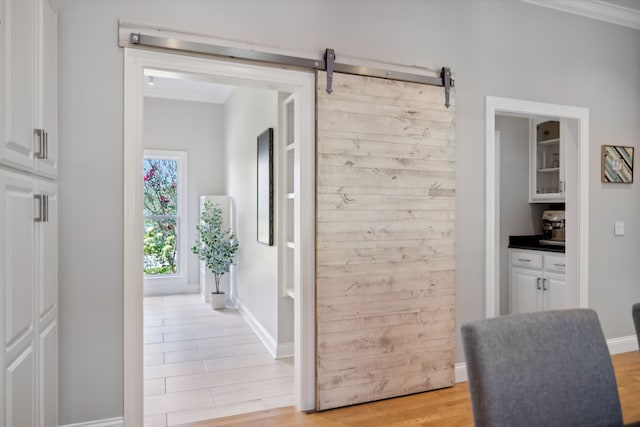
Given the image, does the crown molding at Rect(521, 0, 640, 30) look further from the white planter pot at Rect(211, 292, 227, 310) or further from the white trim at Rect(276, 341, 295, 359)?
the white planter pot at Rect(211, 292, 227, 310)

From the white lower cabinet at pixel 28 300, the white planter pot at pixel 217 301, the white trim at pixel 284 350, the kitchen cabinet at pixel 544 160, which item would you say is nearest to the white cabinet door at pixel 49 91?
the white lower cabinet at pixel 28 300

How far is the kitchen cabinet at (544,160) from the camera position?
4.40 m

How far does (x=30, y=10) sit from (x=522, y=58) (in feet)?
10.4

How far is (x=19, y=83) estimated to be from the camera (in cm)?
153

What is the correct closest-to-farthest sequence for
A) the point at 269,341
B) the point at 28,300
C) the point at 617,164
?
the point at 28,300, the point at 617,164, the point at 269,341

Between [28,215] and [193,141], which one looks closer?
[28,215]

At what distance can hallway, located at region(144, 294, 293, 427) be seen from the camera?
2660 millimetres

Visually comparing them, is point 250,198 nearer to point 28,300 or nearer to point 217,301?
point 217,301

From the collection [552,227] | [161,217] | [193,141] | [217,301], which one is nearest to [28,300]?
[217,301]

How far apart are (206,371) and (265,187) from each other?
1.71 meters

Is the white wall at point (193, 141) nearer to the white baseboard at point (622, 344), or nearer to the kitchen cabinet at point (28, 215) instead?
the kitchen cabinet at point (28, 215)

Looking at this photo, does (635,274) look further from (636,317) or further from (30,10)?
(30,10)

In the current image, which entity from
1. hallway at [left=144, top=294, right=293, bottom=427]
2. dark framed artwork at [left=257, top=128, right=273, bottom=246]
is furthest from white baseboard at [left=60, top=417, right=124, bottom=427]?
dark framed artwork at [left=257, top=128, right=273, bottom=246]

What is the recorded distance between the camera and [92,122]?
86.7 inches
